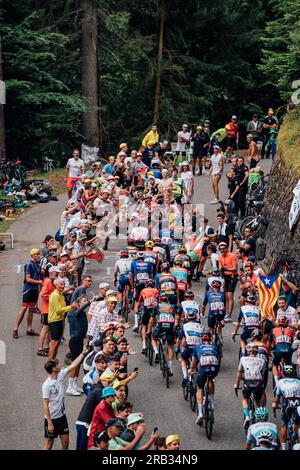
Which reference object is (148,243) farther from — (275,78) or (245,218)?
(275,78)

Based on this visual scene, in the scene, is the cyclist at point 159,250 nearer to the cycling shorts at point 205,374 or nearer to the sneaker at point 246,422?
the cycling shorts at point 205,374

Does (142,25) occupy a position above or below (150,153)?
above

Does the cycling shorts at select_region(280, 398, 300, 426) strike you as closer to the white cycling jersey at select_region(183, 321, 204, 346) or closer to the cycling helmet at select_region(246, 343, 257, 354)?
the cycling helmet at select_region(246, 343, 257, 354)

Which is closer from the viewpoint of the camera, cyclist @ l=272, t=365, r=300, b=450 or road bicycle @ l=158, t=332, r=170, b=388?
cyclist @ l=272, t=365, r=300, b=450

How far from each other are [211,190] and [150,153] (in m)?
2.44

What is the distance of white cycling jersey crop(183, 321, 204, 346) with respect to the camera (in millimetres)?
19062

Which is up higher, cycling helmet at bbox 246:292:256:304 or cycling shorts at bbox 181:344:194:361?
cycling helmet at bbox 246:292:256:304

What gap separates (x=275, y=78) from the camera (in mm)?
49594

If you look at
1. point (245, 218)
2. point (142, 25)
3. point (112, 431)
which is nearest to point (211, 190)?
point (245, 218)

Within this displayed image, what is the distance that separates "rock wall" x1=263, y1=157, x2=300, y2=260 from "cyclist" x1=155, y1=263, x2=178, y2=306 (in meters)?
4.53

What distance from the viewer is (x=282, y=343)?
19.0m

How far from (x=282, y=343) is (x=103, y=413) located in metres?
4.91

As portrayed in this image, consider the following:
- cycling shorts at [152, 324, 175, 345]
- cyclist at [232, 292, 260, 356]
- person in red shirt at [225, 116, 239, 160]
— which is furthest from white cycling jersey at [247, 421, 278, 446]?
person in red shirt at [225, 116, 239, 160]

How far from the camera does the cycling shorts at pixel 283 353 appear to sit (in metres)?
18.9
